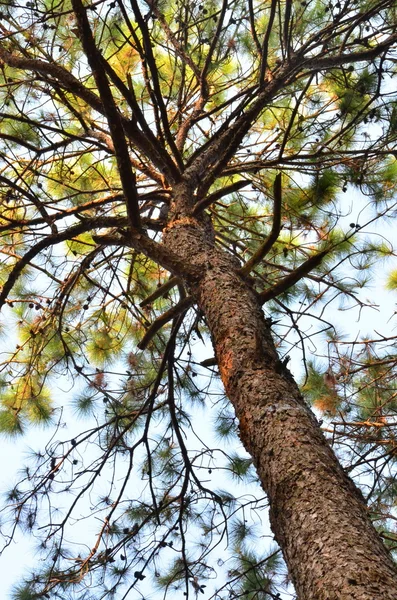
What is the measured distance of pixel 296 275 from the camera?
189 centimetres

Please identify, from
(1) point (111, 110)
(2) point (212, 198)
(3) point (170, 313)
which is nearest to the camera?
(1) point (111, 110)

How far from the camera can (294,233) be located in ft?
13.5

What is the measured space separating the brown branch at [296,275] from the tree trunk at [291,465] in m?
0.05

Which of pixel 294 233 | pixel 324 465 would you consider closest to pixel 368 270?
pixel 294 233

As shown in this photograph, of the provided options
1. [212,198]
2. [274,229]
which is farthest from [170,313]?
[274,229]

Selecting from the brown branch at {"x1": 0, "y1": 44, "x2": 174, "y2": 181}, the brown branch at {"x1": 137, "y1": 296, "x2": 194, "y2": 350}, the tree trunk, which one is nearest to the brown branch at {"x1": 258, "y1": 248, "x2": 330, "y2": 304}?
the tree trunk

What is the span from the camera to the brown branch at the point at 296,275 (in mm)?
→ 1826

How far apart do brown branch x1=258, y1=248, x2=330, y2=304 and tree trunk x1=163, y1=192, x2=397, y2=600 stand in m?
0.05

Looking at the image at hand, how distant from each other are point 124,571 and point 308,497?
2195 millimetres

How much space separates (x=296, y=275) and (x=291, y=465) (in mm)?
669

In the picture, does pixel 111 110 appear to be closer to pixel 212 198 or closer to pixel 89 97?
pixel 212 198

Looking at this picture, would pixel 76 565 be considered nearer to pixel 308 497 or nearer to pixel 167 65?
pixel 308 497

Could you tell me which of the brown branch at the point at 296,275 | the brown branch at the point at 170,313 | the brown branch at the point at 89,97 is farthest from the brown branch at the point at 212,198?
the brown branch at the point at 296,275

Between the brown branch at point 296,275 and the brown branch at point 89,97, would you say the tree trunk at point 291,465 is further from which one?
the brown branch at point 89,97
